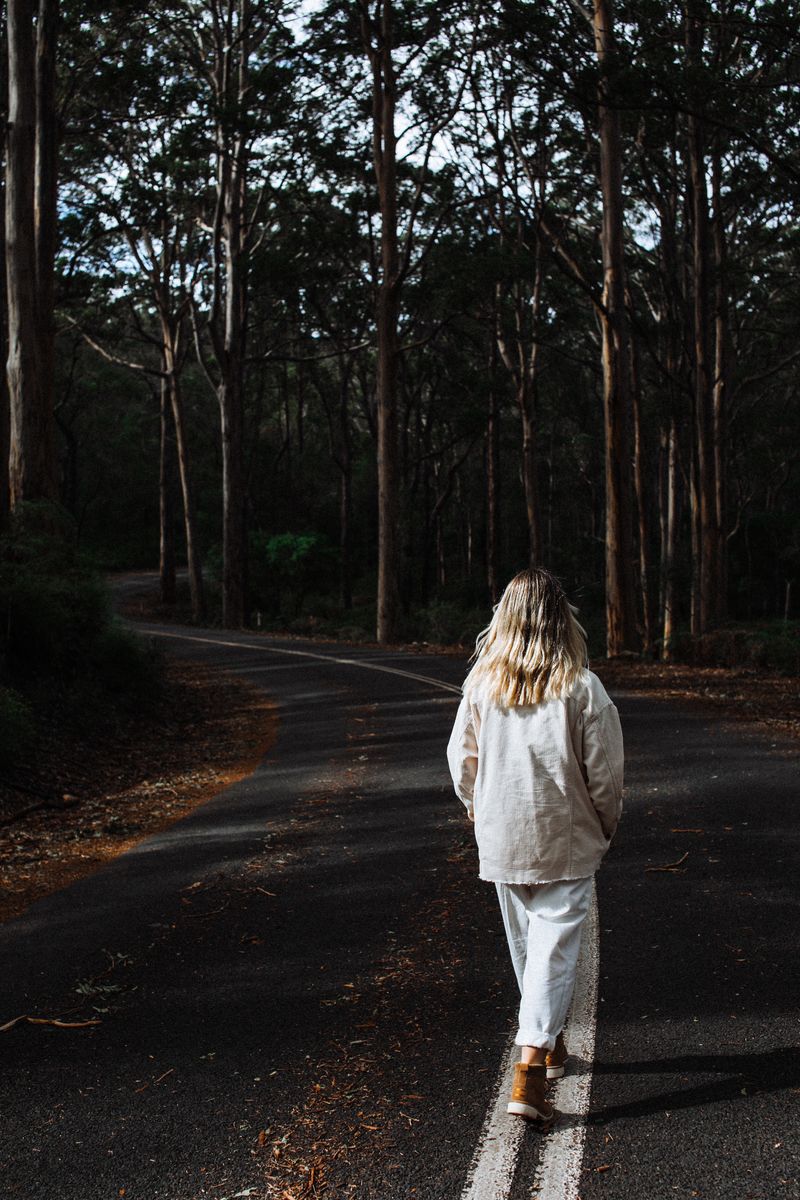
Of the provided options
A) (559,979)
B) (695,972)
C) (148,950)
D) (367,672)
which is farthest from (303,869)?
(367,672)

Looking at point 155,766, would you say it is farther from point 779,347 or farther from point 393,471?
point 779,347

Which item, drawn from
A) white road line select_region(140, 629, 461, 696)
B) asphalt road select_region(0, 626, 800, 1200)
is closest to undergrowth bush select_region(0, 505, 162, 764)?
white road line select_region(140, 629, 461, 696)

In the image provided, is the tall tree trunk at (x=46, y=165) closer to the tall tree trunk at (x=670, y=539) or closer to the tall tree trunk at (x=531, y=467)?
the tall tree trunk at (x=531, y=467)

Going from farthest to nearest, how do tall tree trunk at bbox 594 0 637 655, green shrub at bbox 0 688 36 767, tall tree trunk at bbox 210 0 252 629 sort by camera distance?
tall tree trunk at bbox 210 0 252 629, tall tree trunk at bbox 594 0 637 655, green shrub at bbox 0 688 36 767

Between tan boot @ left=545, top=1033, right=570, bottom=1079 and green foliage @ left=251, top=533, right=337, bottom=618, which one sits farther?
green foliage @ left=251, top=533, right=337, bottom=618

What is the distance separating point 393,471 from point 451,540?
38481mm

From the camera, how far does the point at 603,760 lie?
12.5ft

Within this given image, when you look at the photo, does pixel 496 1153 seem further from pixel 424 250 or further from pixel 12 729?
pixel 424 250

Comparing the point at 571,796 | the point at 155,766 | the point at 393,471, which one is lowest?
the point at 155,766

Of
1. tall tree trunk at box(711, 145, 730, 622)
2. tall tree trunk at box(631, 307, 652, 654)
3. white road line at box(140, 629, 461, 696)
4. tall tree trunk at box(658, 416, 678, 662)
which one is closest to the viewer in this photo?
white road line at box(140, 629, 461, 696)

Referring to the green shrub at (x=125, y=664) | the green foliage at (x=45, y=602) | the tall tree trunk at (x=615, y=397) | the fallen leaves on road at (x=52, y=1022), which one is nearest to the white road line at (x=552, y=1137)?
the fallen leaves on road at (x=52, y=1022)

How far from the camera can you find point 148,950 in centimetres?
560

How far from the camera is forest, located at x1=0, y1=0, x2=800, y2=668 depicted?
17.1m

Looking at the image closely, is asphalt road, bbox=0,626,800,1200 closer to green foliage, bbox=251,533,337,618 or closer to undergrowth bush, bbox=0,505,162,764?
undergrowth bush, bbox=0,505,162,764
